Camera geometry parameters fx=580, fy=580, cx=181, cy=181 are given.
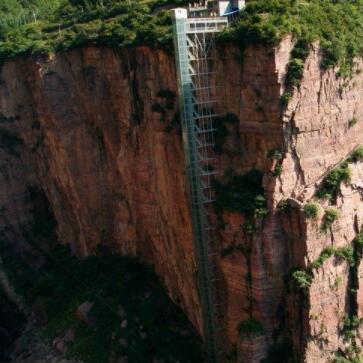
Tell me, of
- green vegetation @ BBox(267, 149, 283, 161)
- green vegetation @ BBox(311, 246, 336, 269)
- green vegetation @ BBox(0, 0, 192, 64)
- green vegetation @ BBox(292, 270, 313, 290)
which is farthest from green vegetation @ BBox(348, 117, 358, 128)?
green vegetation @ BBox(0, 0, 192, 64)

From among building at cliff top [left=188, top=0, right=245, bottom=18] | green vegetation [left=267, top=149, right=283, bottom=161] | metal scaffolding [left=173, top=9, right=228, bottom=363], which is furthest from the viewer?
building at cliff top [left=188, top=0, right=245, bottom=18]

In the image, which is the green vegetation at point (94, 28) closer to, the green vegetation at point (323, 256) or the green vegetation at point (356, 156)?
the green vegetation at point (356, 156)

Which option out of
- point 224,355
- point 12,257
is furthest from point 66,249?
point 224,355

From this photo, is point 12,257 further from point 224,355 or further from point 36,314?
point 224,355

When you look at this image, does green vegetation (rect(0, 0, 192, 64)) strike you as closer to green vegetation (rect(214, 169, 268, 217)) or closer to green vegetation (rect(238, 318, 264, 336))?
green vegetation (rect(214, 169, 268, 217))

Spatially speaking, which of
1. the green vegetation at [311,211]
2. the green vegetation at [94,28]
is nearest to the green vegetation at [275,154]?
the green vegetation at [311,211]

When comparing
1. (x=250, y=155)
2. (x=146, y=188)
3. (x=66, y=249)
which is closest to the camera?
(x=250, y=155)
